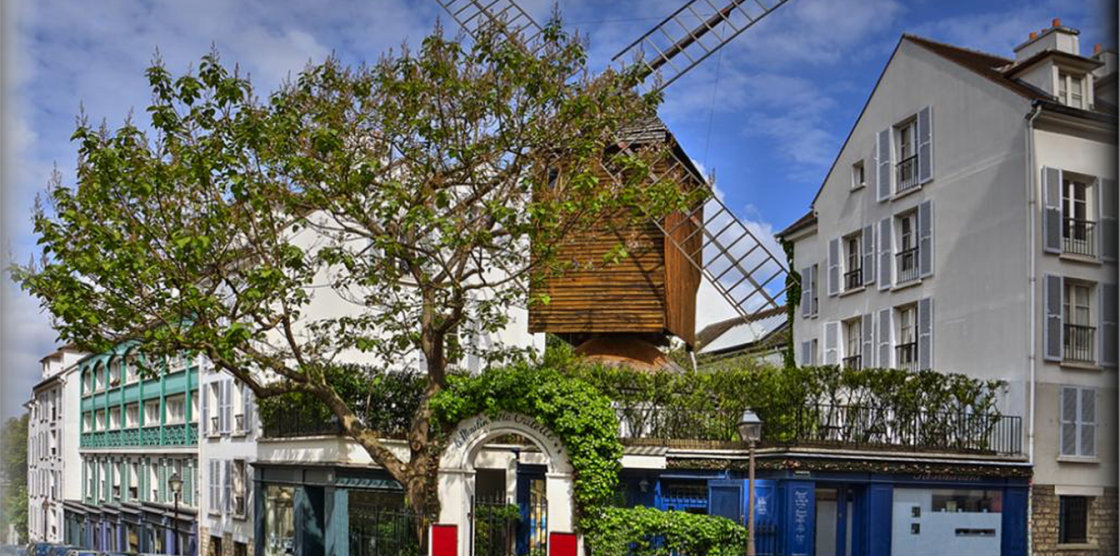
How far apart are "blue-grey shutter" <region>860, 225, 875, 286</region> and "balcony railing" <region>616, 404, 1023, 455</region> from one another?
6120 millimetres

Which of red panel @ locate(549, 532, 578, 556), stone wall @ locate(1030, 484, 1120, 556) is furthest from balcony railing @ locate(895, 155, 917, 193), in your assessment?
red panel @ locate(549, 532, 578, 556)

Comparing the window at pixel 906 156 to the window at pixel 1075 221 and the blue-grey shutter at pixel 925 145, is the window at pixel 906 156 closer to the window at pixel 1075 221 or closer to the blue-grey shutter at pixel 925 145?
the blue-grey shutter at pixel 925 145

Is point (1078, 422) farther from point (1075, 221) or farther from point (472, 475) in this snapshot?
point (472, 475)

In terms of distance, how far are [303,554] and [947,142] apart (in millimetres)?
17236

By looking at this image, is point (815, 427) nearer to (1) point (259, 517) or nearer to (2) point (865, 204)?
(2) point (865, 204)

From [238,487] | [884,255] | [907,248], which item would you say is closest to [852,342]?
[884,255]

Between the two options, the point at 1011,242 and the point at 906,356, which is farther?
the point at 906,356

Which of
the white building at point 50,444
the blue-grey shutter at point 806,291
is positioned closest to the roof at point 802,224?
the blue-grey shutter at point 806,291

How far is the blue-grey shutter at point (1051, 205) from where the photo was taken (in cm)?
2162

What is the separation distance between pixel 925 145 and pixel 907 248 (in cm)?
250

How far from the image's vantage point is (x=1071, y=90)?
2325 cm

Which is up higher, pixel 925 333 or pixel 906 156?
pixel 906 156

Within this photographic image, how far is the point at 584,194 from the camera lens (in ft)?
60.5

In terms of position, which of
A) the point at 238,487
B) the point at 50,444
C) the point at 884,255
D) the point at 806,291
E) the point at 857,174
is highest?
the point at 857,174
